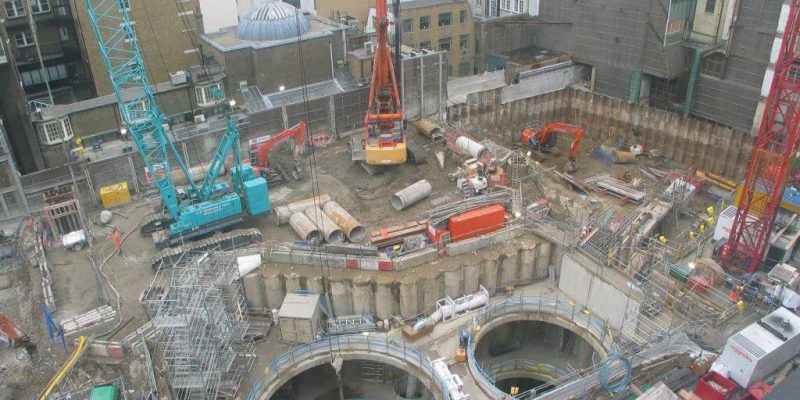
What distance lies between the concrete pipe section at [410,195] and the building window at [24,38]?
89.8ft

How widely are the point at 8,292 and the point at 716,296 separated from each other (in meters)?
32.8

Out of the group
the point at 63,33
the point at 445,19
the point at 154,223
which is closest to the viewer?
the point at 154,223

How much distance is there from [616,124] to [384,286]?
25.8m

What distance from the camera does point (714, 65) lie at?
4231 centimetres

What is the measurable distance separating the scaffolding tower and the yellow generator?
8779 mm

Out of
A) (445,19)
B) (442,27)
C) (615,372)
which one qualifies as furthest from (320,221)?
(445,19)

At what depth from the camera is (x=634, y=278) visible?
29109 millimetres

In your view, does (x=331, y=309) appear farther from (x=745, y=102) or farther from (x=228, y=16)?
(x=745, y=102)

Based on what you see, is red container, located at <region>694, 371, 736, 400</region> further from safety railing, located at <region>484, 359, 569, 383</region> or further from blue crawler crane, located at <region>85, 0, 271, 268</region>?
blue crawler crane, located at <region>85, 0, 271, 268</region>

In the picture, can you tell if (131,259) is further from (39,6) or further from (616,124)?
(616,124)

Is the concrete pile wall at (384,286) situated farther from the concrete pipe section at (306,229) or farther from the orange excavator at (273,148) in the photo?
the orange excavator at (273,148)

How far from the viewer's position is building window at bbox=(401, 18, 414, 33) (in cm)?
5328

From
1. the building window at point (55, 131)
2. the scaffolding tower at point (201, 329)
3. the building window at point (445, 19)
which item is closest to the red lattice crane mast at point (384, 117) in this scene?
the scaffolding tower at point (201, 329)

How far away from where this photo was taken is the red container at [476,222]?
3100 centimetres
